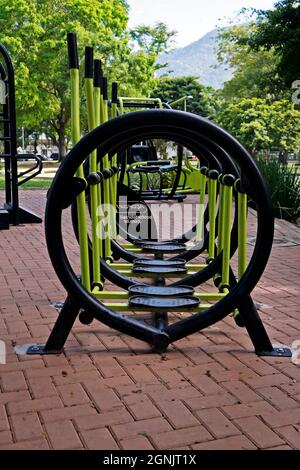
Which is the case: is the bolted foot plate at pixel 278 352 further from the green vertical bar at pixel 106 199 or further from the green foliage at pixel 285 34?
the green foliage at pixel 285 34

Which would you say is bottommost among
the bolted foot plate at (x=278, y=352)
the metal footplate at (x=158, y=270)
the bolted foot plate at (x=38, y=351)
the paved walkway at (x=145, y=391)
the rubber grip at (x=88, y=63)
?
the paved walkway at (x=145, y=391)

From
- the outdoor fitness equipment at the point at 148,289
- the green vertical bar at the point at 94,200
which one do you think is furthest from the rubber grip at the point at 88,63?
the green vertical bar at the point at 94,200

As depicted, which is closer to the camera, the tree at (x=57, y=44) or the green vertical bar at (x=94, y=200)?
the green vertical bar at (x=94, y=200)

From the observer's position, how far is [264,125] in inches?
904

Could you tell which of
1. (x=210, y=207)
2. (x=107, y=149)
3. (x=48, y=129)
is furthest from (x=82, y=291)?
(x=48, y=129)

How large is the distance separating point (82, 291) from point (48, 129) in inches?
1287

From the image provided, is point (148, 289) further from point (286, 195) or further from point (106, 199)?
point (286, 195)

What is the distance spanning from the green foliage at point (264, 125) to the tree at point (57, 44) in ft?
13.4

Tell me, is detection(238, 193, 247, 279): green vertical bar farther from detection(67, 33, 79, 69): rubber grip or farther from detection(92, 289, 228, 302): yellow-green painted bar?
detection(67, 33, 79, 69): rubber grip

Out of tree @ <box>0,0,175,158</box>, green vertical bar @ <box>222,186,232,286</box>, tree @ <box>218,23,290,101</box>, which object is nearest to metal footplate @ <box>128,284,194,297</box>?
green vertical bar @ <box>222,186,232,286</box>

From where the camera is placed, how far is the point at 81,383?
2561mm

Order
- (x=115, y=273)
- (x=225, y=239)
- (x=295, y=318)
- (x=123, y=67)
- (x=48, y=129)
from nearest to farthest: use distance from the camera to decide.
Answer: (x=225, y=239) < (x=295, y=318) < (x=115, y=273) < (x=123, y=67) < (x=48, y=129)

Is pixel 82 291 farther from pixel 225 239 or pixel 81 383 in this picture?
pixel 225 239

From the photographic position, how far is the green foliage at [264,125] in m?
22.6
